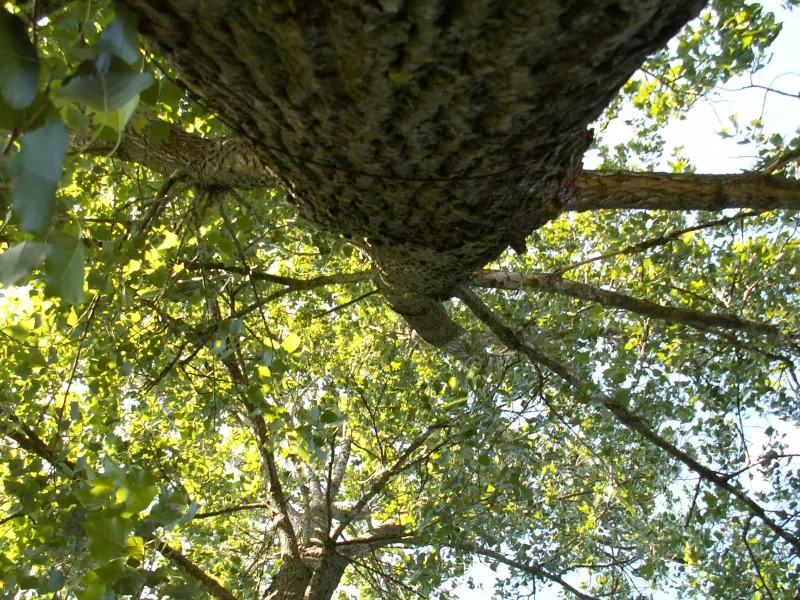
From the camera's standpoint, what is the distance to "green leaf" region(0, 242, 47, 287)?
0.81 m

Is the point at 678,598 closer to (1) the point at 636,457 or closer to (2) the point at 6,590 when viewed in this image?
(1) the point at 636,457

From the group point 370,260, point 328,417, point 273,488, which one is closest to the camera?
point 328,417

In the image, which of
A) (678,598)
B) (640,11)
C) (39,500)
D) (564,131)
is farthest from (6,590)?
(678,598)

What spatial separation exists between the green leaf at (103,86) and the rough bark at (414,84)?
0.33m

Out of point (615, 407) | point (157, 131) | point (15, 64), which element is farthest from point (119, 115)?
point (615, 407)

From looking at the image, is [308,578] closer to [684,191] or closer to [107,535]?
[107,535]

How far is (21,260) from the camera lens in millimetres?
816

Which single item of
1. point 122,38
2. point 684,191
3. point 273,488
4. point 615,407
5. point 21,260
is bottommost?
point 21,260

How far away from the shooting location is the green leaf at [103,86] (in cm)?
65

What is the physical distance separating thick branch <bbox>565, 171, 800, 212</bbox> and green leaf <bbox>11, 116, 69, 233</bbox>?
1.98m

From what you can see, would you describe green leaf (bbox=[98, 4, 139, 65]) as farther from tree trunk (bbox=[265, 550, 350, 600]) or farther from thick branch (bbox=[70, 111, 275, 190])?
tree trunk (bbox=[265, 550, 350, 600])

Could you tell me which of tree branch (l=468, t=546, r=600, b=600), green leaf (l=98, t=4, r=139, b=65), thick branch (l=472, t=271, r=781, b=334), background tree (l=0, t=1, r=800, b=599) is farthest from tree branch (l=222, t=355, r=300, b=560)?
green leaf (l=98, t=4, r=139, b=65)

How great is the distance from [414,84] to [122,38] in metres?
0.51

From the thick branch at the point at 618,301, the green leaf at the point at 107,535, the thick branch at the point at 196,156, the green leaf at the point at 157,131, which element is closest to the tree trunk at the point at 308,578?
the thick branch at the point at 618,301
